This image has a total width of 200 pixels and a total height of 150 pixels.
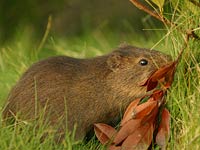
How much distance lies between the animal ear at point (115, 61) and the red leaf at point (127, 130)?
33.0 inches

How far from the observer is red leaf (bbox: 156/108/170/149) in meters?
6.03

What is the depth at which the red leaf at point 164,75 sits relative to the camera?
6.11m

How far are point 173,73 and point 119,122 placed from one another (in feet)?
2.60

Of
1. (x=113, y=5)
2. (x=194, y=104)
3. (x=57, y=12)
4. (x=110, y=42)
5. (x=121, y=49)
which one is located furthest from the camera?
(x=113, y=5)

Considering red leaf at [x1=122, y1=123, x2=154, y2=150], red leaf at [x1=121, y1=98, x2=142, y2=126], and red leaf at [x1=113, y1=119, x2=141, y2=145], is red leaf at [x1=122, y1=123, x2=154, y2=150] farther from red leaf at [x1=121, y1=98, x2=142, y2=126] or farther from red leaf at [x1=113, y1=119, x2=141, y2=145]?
red leaf at [x1=121, y1=98, x2=142, y2=126]

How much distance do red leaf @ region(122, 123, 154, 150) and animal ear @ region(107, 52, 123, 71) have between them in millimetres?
889

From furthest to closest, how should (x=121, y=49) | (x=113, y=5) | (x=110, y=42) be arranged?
(x=113, y=5) → (x=110, y=42) → (x=121, y=49)

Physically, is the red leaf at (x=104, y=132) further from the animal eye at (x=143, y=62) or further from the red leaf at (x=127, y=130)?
the animal eye at (x=143, y=62)

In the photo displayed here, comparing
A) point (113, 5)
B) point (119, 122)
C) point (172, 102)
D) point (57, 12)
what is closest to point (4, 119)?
point (119, 122)

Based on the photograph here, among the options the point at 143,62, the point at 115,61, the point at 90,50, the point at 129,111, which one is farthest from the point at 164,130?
the point at 90,50

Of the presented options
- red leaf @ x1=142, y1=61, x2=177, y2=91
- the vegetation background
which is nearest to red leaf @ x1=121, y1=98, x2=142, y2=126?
red leaf @ x1=142, y1=61, x2=177, y2=91

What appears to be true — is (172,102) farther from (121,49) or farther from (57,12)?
(57,12)

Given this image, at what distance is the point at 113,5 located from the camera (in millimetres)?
16719

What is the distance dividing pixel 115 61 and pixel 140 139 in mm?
991
